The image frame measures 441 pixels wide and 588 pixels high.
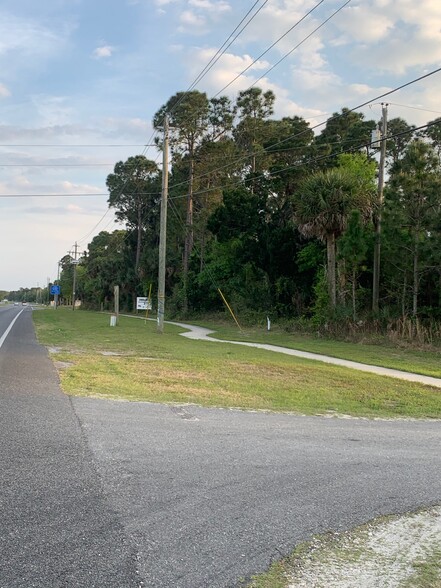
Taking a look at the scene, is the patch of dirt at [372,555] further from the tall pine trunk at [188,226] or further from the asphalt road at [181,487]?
the tall pine trunk at [188,226]

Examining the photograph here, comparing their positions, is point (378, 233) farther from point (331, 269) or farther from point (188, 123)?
point (188, 123)

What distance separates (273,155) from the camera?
150 ft

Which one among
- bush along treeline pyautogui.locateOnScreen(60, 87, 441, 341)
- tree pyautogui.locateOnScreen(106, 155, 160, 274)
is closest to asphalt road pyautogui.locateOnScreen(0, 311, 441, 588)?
bush along treeline pyautogui.locateOnScreen(60, 87, 441, 341)

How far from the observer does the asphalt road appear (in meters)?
3.71

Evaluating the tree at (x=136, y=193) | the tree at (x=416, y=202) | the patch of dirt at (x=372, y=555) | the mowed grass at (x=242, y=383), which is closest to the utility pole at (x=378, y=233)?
the tree at (x=416, y=202)

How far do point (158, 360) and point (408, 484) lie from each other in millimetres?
11757

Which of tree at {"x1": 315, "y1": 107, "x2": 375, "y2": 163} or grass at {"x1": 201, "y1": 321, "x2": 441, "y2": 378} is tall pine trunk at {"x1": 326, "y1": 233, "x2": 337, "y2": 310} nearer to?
grass at {"x1": 201, "y1": 321, "x2": 441, "y2": 378}

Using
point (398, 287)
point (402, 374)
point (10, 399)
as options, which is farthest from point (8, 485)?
point (398, 287)

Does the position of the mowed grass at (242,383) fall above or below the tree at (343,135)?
below

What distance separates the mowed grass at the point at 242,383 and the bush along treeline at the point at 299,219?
6.87 meters

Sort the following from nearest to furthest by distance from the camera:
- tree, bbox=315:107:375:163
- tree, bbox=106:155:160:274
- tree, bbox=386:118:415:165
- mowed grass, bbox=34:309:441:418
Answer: mowed grass, bbox=34:309:441:418 < tree, bbox=315:107:375:163 < tree, bbox=386:118:415:165 < tree, bbox=106:155:160:274

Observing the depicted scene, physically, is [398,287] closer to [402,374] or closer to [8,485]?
[402,374]

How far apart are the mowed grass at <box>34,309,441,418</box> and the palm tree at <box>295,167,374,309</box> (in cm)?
1131

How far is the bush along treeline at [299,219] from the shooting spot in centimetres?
2430
